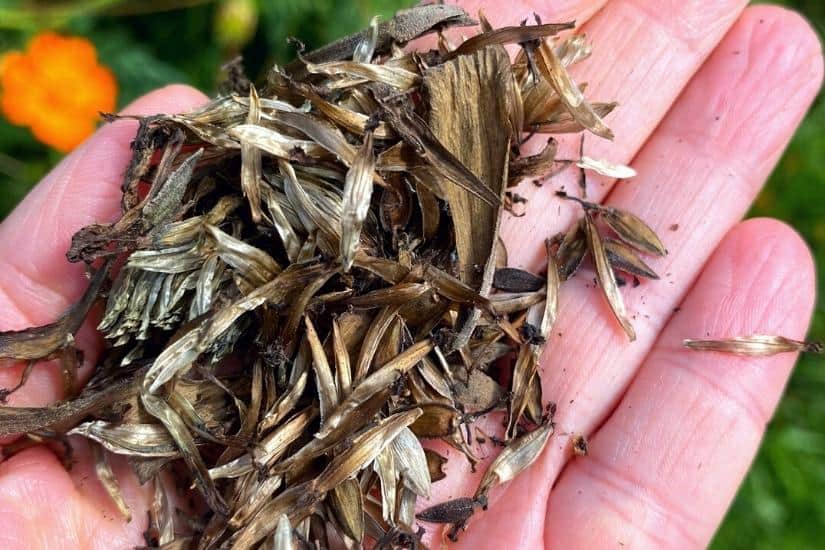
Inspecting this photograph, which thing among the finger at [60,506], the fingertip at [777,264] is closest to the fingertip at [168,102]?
the finger at [60,506]

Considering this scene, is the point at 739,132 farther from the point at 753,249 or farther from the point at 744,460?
the point at 744,460

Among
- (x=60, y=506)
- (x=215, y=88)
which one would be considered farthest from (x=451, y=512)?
(x=215, y=88)

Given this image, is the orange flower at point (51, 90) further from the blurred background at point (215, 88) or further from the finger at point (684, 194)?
the finger at point (684, 194)

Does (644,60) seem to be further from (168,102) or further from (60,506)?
(60,506)

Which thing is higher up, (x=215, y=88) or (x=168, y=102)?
(x=168, y=102)

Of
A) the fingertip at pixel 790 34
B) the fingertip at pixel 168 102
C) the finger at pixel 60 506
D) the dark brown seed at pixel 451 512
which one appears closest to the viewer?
the finger at pixel 60 506

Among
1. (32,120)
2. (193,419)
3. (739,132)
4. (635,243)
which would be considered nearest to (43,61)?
(32,120)
